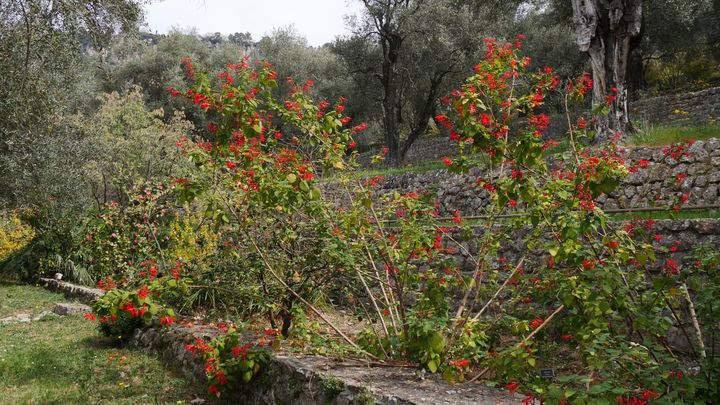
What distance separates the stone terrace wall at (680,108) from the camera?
1670cm

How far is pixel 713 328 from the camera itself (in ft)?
10.6

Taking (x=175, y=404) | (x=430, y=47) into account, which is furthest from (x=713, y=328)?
(x=430, y=47)

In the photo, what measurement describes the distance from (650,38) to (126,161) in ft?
70.6

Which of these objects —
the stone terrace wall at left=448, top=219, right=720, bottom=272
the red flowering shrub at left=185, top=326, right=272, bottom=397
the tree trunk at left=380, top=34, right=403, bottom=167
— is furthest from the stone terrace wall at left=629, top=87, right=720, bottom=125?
the red flowering shrub at left=185, top=326, right=272, bottom=397

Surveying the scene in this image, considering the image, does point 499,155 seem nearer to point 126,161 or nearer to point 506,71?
point 506,71

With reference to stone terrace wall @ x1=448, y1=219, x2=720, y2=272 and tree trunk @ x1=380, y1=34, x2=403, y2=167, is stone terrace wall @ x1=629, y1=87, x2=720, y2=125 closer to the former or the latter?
tree trunk @ x1=380, y1=34, x2=403, y2=167

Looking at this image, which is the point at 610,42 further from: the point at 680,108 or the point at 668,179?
the point at 680,108

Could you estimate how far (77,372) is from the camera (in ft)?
22.0

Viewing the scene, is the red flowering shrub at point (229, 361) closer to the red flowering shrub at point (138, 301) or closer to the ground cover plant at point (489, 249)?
the ground cover plant at point (489, 249)

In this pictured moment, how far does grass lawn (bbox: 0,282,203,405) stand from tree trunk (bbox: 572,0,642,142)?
419 inches

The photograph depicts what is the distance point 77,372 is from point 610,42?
1237cm

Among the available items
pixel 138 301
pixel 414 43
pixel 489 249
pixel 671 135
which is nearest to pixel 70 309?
pixel 138 301

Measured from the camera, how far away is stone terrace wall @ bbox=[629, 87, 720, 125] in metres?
16.7

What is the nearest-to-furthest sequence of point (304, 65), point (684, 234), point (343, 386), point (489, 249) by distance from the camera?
point (343, 386) < point (489, 249) < point (684, 234) < point (304, 65)
